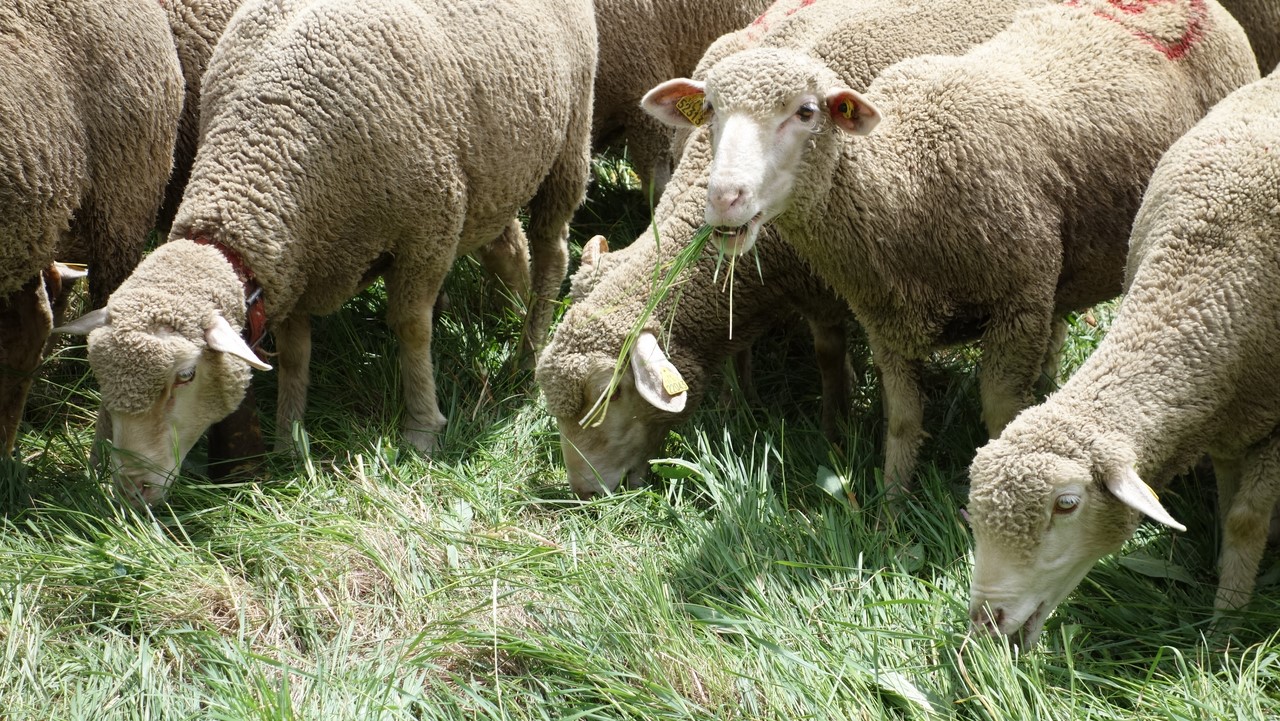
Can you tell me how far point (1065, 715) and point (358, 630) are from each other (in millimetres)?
2066

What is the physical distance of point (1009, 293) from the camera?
175 inches

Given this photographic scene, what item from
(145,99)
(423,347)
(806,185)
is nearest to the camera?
(806,185)

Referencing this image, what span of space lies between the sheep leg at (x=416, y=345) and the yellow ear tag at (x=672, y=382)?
1.15 meters

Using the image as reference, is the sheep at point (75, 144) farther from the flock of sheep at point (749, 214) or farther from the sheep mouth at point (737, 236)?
the sheep mouth at point (737, 236)

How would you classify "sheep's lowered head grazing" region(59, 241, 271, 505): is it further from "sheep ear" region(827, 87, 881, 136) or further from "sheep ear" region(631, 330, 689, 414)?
"sheep ear" region(827, 87, 881, 136)

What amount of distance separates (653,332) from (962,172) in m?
1.22

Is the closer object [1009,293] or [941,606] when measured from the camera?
[941,606]

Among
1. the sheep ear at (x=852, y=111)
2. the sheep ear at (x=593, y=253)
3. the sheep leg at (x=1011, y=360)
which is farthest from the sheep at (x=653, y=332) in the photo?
the sheep ear at (x=852, y=111)

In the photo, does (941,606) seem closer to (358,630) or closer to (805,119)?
(805,119)

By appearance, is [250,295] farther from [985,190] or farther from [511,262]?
[985,190]

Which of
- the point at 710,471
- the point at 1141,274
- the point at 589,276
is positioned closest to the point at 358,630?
the point at 710,471

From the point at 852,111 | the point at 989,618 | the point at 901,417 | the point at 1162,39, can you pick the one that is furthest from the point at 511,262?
the point at 989,618

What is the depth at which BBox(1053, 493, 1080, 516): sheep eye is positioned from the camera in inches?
140

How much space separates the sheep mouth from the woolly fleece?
223 millimetres
